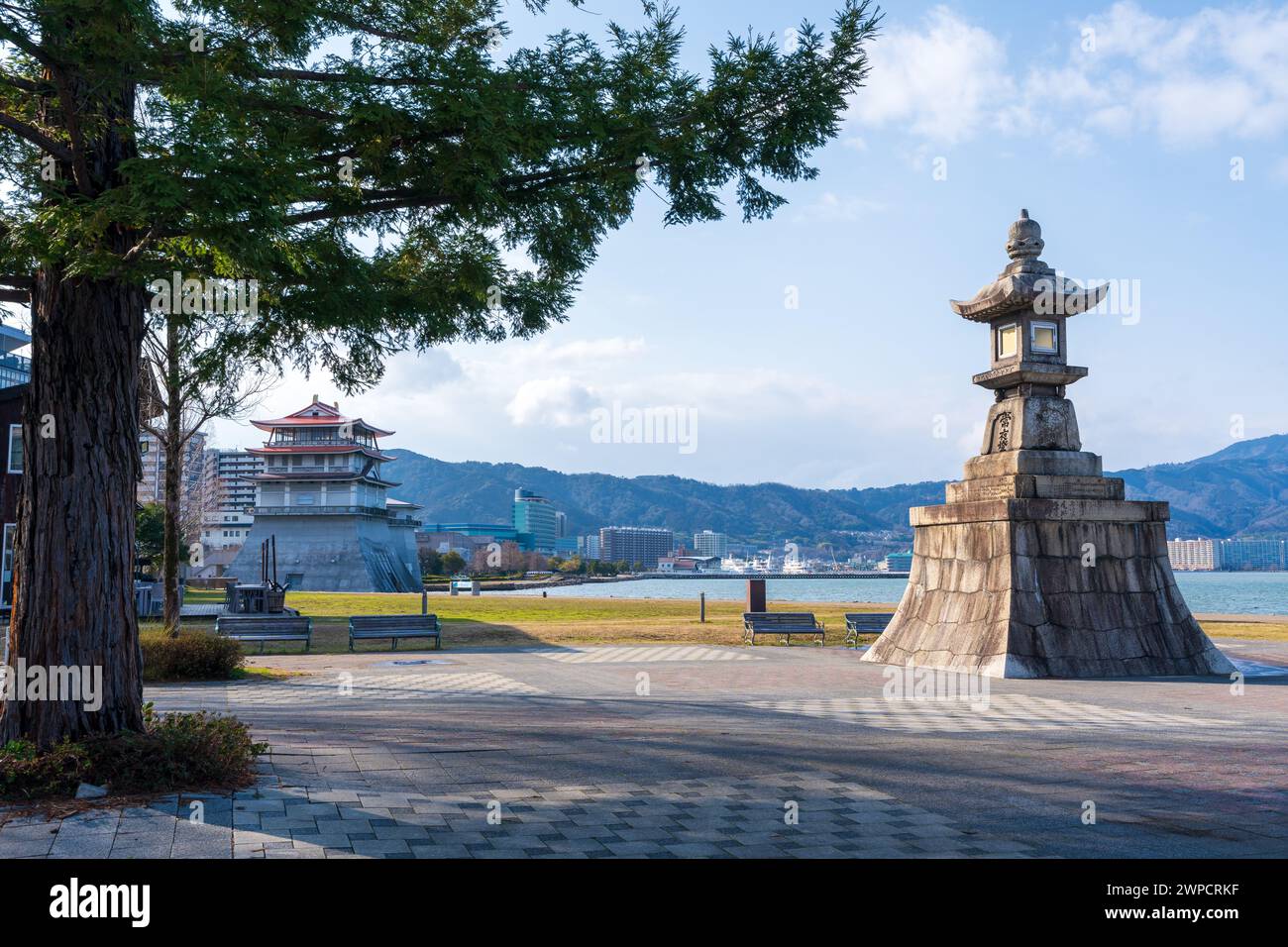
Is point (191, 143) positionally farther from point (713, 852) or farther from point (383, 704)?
point (383, 704)

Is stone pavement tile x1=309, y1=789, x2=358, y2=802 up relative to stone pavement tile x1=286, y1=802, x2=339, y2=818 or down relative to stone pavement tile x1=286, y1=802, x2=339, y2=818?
down

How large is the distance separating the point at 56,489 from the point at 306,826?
10.3 feet

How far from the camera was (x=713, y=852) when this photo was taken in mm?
5691

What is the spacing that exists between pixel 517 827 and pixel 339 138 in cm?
516

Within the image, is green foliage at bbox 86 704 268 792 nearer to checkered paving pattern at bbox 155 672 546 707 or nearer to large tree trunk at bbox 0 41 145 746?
large tree trunk at bbox 0 41 145 746

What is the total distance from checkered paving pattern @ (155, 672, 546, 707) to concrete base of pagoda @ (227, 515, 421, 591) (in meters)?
67.2

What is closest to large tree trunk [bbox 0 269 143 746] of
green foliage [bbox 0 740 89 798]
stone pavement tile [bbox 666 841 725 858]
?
green foliage [bbox 0 740 89 798]

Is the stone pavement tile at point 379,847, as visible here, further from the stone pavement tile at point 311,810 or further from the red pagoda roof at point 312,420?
the red pagoda roof at point 312,420

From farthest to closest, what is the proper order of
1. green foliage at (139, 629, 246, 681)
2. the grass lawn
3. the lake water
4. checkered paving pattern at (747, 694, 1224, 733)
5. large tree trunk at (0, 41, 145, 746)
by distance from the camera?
the lake water
the grass lawn
green foliage at (139, 629, 246, 681)
checkered paving pattern at (747, 694, 1224, 733)
large tree trunk at (0, 41, 145, 746)

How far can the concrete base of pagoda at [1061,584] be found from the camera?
1611 cm

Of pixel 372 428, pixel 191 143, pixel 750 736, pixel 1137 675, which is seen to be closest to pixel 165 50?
pixel 191 143

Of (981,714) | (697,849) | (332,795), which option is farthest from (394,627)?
(697,849)

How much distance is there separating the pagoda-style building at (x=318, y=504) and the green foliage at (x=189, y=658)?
67498 millimetres

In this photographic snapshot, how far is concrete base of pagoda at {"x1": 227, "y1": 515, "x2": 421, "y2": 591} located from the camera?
81312 mm
